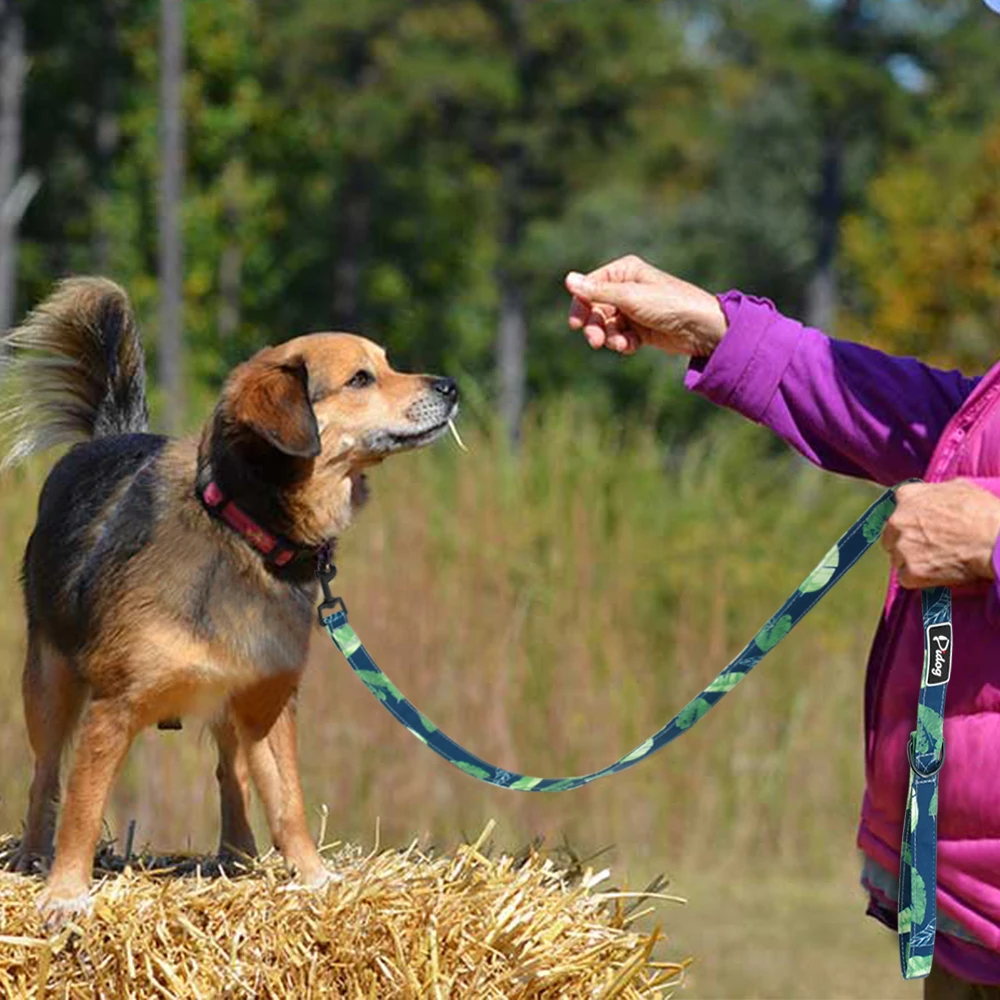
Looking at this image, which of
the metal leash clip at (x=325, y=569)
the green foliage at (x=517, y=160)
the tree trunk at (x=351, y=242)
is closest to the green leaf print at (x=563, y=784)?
the metal leash clip at (x=325, y=569)

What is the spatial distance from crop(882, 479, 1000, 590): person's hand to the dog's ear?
135 cm

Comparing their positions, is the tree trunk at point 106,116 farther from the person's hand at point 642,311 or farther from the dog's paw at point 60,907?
the dog's paw at point 60,907

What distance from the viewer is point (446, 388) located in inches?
174

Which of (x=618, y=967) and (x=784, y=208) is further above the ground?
(x=784, y=208)

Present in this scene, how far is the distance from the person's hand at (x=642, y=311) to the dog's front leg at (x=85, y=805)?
1273mm

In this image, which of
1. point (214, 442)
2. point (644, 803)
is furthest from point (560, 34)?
point (214, 442)

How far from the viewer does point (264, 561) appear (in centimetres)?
401

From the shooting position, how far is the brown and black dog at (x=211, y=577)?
3848mm

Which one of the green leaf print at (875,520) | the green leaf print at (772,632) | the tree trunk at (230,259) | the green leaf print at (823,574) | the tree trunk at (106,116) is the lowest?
the green leaf print at (772,632)

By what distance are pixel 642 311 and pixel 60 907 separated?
66.2 inches

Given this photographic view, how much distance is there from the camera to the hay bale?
3.65 m

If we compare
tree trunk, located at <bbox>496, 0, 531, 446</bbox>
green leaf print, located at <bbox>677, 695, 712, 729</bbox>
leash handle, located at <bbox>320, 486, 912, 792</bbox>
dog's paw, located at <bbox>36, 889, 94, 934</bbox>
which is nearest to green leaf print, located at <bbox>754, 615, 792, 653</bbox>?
leash handle, located at <bbox>320, 486, 912, 792</bbox>

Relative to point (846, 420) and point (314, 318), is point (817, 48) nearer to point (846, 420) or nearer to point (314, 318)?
point (314, 318)

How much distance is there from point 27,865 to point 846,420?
6.84ft
